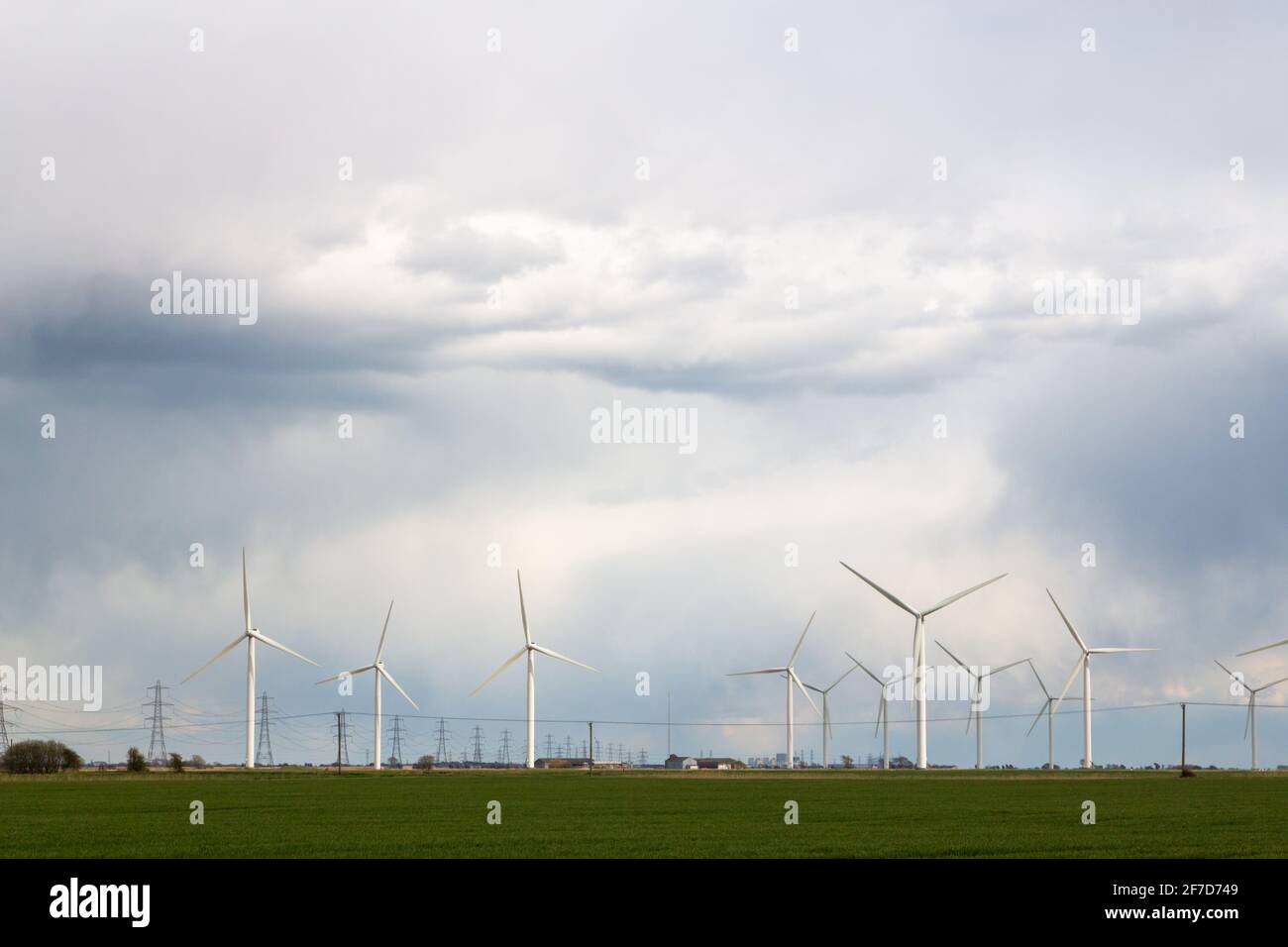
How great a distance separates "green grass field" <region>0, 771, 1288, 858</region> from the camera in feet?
166

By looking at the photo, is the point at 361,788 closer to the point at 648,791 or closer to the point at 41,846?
the point at 648,791

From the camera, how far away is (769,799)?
95062mm

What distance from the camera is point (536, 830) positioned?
60906mm

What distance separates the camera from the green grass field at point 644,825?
50.6 m

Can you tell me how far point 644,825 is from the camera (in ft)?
214
